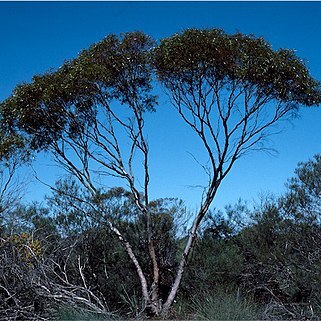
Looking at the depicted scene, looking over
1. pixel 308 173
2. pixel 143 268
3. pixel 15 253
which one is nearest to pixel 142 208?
pixel 143 268

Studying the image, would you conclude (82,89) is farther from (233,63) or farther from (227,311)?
(227,311)

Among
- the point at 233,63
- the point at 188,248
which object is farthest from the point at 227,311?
the point at 233,63

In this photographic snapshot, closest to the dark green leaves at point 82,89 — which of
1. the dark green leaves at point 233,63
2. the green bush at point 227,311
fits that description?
the dark green leaves at point 233,63

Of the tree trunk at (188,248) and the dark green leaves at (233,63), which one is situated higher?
the dark green leaves at (233,63)

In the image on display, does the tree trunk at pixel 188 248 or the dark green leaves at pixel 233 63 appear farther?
the dark green leaves at pixel 233 63

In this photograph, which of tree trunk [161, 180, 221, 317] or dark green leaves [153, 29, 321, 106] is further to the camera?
dark green leaves [153, 29, 321, 106]

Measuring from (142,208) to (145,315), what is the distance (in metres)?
2.23

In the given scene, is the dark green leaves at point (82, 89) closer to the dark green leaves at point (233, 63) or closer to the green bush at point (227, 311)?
the dark green leaves at point (233, 63)

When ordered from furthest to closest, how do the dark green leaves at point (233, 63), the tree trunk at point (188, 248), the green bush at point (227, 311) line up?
the dark green leaves at point (233, 63) < the tree trunk at point (188, 248) < the green bush at point (227, 311)

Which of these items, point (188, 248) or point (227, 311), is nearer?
point (227, 311)

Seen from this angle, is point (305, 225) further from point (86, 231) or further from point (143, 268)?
point (86, 231)

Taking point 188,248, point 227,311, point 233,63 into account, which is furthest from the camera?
point 233,63

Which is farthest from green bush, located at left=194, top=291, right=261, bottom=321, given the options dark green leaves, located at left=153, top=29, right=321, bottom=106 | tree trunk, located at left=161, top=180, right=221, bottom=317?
dark green leaves, located at left=153, top=29, right=321, bottom=106

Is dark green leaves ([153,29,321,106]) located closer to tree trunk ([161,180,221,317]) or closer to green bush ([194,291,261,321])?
tree trunk ([161,180,221,317])
